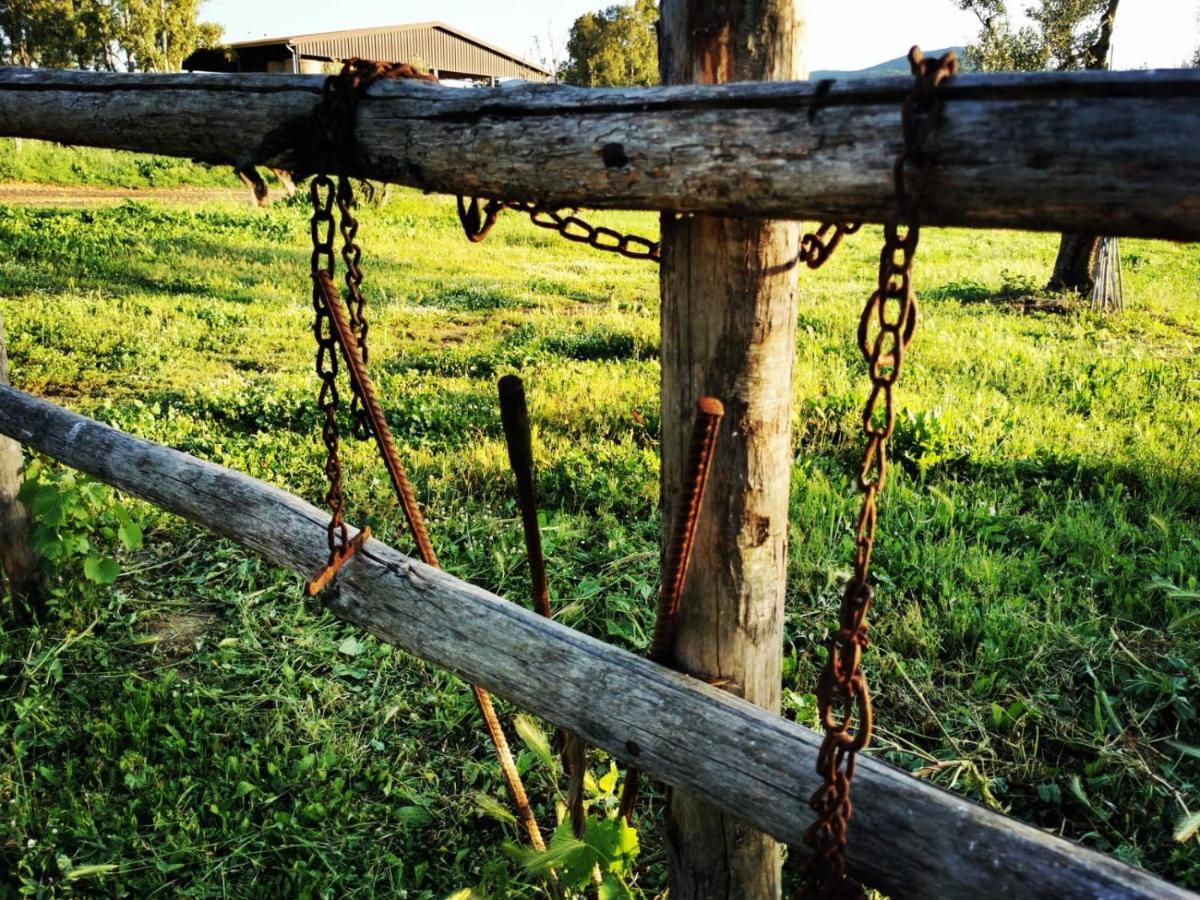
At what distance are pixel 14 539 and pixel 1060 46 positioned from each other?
14455 mm

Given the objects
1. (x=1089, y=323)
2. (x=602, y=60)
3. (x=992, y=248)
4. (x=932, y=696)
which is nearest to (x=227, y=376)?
(x=932, y=696)

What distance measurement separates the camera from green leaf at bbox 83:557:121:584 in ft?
12.8

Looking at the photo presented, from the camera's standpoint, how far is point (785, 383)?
1.85 m

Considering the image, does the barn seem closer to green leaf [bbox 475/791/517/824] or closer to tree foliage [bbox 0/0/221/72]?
tree foliage [bbox 0/0/221/72]

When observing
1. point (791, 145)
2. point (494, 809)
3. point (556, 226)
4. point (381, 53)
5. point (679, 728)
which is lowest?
point (494, 809)

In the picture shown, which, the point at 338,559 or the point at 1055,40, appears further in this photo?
the point at 1055,40

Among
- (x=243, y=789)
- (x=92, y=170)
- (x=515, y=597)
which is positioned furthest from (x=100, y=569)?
(x=92, y=170)

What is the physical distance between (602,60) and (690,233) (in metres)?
51.0

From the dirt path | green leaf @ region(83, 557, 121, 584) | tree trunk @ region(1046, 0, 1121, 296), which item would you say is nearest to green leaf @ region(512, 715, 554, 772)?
green leaf @ region(83, 557, 121, 584)

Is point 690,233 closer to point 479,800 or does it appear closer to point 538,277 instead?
point 479,800

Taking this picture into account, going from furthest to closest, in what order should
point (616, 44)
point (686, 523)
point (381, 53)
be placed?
point (616, 44) → point (381, 53) → point (686, 523)

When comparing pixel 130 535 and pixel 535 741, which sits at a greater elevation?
pixel 130 535

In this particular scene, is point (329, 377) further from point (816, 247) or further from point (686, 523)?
point (816, 247)

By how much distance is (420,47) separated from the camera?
44094 millimetres
